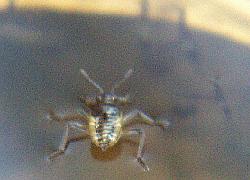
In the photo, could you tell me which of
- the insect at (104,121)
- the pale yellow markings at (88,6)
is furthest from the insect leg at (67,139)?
the pale yellow markings at (88,6)

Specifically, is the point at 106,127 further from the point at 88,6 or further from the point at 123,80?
the point at 88,6

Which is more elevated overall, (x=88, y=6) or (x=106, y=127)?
(x=88, y=6)

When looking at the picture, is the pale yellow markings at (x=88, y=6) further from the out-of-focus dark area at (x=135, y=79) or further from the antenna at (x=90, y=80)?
the antenna at (x=90, y=80)

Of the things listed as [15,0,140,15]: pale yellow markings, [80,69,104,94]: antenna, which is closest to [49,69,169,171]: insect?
[80,69,104,94]: antenna

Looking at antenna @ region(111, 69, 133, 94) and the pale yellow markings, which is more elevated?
the pale yellow markings

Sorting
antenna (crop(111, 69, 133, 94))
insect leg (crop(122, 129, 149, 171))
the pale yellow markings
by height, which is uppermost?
the pale yellow markings

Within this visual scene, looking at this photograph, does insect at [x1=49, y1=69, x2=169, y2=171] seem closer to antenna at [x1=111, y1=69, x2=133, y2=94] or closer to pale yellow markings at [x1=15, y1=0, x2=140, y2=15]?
antenna at [x1=111, y1=69, x2=133, y2=94]

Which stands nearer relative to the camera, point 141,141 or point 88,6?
point 141,141

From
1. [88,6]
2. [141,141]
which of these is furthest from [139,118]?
[88,6]

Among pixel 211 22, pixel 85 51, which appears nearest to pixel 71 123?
pixel 85 51
